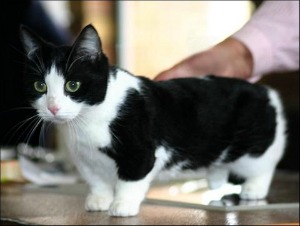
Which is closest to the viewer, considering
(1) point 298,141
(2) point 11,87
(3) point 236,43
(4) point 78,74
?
(4) point 78,74

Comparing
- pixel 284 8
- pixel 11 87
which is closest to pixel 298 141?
pixel 284 8

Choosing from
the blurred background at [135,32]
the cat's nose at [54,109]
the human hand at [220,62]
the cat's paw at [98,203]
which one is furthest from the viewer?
the blurred background at [135,32]

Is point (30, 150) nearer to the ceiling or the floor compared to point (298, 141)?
nearer to the floor

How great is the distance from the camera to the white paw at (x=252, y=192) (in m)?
0.89

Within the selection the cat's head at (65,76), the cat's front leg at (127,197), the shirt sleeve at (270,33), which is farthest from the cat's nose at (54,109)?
the shirt sleeve at (270,33)

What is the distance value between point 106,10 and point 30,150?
1.54 ft

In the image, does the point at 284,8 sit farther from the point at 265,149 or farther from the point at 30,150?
the point at 30,150

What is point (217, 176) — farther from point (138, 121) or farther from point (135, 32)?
point (135, 32)

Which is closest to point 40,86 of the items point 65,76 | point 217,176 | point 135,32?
point 65,76

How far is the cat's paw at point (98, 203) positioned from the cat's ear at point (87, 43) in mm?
219

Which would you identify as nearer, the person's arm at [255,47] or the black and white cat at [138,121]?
the black and white cat at [138,121]

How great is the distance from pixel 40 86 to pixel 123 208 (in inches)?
7.6

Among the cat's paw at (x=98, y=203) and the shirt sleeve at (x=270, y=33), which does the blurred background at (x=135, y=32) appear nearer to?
the shirt sleeve at (x=270, y=33)

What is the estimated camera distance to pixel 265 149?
883 mm
